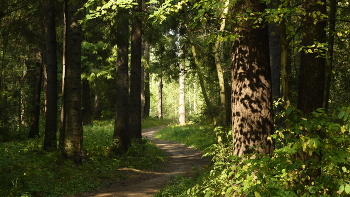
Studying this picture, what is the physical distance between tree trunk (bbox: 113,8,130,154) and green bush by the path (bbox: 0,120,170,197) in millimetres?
533

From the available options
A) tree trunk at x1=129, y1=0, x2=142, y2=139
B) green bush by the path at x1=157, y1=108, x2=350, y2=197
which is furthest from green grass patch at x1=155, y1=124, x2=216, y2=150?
green bush by the path at x1=157, y1=108, x2=350, y2=197

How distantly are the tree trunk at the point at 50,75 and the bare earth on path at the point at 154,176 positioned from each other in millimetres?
3584

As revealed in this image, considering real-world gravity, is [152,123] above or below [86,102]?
below

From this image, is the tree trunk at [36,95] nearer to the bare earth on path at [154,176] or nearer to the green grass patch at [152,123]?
the bare earth on path at [154,176]

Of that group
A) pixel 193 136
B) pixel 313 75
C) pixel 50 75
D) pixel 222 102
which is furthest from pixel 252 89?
pixel 193 136

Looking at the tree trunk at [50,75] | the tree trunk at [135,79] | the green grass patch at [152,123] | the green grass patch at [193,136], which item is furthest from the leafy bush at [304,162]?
the green grass patch at [152,123]

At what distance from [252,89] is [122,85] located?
856 centimetres

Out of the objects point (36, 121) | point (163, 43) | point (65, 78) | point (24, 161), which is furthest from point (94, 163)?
point (163, 43)

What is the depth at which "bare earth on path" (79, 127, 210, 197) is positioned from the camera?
9.07m

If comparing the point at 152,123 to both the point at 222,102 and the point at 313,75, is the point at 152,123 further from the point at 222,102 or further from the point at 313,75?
the point at 313,75

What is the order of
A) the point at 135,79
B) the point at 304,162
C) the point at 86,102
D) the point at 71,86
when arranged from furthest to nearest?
the point at 86,102, the point at 135,79, the point at 71,86, the point at 304,162

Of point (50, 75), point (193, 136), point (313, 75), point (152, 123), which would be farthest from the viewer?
point (152, 123)

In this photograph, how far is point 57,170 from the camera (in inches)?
385

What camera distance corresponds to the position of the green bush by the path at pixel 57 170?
26.9 feet
